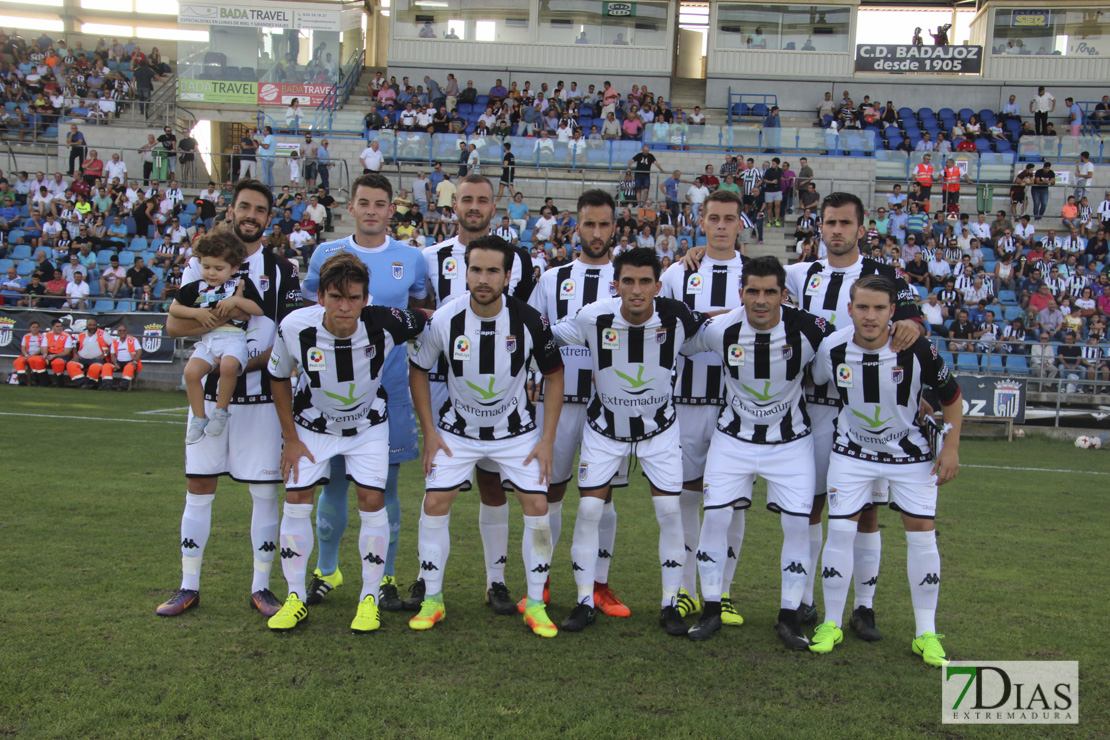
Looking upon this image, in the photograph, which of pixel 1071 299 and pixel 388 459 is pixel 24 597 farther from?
pixel 1071 299

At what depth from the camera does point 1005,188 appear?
73.0 feet

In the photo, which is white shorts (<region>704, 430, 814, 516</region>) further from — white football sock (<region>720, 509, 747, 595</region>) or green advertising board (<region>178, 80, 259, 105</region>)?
green advertising board (<region>178, 80, 259, 105</region>)

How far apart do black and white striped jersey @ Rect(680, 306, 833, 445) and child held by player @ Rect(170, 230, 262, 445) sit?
2536 millimetres

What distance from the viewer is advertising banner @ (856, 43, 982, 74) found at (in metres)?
27.1

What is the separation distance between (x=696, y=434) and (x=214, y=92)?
86.6 feet

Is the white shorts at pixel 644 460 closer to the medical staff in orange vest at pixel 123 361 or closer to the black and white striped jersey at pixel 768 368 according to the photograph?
→ the black and white striped jersey at pixel 768 368

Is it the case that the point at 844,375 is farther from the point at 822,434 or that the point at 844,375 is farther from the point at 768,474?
the point at 768,474

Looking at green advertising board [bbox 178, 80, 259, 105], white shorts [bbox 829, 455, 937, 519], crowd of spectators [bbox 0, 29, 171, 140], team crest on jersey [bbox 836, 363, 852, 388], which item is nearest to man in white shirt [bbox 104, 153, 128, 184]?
crowd of spectators [bbox 0, 29, 171, 140]

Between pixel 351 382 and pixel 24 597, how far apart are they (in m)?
Answer: 2.14

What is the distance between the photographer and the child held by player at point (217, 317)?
452 centimetres

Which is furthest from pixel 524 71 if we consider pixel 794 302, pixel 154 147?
pixel 794 302

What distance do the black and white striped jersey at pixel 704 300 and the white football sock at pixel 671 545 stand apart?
71 centimetres

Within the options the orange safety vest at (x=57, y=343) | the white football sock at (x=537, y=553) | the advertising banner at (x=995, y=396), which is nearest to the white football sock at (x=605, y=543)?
the white football sock at (x=537, y=553)

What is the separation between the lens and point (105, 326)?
16719 mm
